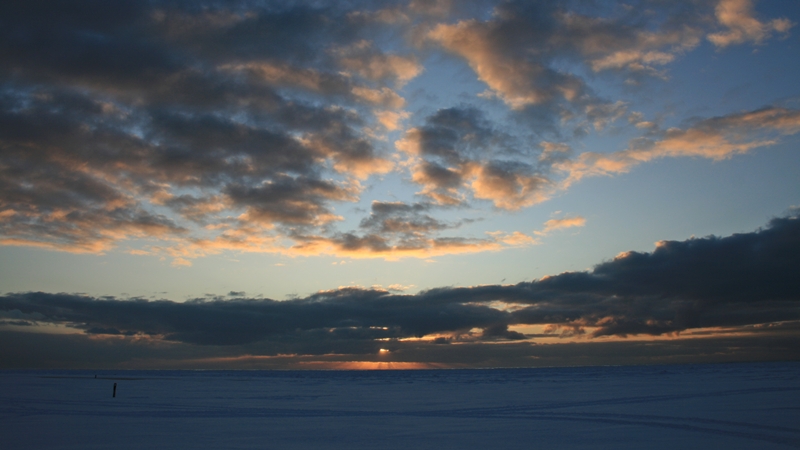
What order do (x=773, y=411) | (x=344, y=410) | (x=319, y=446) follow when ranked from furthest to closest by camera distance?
1. (x=344, y=410)
2. (x=773, y=411)
3. (x=319, y=446)

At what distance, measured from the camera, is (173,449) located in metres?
19.7

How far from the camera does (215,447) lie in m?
20.2

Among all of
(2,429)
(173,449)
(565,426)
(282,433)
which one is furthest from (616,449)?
(2,429)

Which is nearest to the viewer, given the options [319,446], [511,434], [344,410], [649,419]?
[319,446]

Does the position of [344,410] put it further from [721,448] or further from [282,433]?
[721,448]

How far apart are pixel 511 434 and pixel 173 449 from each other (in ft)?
46.1

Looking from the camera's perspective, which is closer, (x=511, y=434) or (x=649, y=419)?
(x=511, y=434)

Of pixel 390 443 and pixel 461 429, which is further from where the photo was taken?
pixel 461 429

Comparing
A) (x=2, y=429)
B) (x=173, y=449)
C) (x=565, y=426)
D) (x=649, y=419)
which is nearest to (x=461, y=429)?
(x=565, y=426)

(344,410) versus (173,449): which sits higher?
(173,449)

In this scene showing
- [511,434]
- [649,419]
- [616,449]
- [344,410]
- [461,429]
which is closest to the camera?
[616,449]

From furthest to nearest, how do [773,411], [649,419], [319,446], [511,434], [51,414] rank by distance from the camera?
1. [51,414]
2. [773,411]
3. [649,419]
4. [511,434]
5. [319,446]

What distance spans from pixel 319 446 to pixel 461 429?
780 centimetres

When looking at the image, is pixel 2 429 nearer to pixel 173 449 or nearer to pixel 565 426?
pixel 173 449
